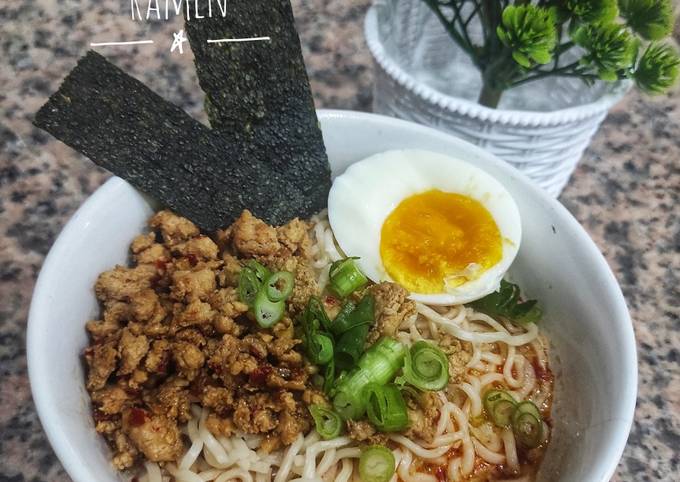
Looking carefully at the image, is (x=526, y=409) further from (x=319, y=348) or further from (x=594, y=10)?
(x=594, y=10)

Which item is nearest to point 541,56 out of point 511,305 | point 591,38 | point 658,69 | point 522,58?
point 522,58

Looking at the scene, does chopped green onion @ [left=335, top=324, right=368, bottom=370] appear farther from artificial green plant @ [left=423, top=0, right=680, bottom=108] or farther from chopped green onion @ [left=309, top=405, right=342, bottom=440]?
artificial green plant @ [left=423, top=0, right=680, bottom=108]

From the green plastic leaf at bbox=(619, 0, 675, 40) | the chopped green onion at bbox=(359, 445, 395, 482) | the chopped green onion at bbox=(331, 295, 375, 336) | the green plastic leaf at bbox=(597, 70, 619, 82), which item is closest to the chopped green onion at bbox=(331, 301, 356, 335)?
the chopped green onion at bbox=(331, 295, 375, 336)

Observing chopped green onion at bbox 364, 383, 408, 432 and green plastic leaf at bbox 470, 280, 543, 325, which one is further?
green plastic leaf at bbox 470, 280, 543, 325

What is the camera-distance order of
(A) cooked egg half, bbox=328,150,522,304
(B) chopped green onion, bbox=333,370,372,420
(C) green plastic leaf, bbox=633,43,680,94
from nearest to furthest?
(B) chopped green onion, bbox=333,370,372,420, (A) cooked egg half, bbox=328,150,522,304, (C) green plastic leaf, bbox=633,43,680,94

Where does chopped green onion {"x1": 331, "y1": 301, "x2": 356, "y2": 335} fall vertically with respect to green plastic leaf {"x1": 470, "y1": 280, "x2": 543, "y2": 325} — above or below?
above

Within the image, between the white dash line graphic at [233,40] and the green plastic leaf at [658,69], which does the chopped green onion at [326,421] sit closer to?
the white dash line graphic at [233,40]
